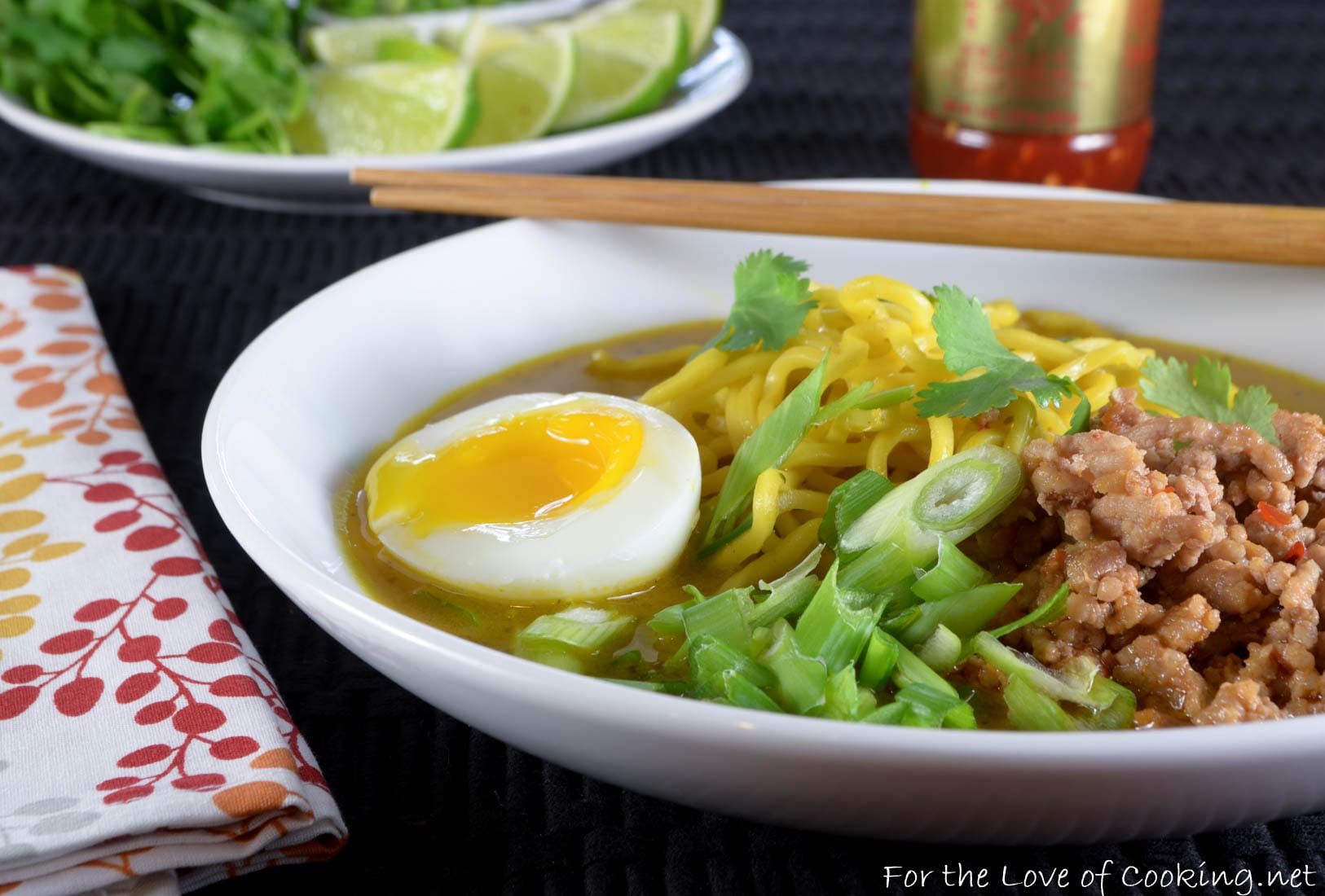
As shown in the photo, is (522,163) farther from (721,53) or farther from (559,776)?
(559,776)

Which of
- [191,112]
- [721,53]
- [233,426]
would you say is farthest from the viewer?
[721,53]

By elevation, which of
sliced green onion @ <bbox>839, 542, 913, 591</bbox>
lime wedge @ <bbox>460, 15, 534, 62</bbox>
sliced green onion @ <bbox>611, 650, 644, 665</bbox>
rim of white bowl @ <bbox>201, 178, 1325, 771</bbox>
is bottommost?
sliced green onion @ <bbox>611, 650, 644, 665</bbox>

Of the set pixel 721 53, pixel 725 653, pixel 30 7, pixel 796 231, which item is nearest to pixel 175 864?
pixel 725 653

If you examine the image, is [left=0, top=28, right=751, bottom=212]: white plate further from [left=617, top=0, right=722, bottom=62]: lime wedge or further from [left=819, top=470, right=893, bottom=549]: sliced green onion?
[left=819, top=470, right=893, bottom=549]: sliced green onion

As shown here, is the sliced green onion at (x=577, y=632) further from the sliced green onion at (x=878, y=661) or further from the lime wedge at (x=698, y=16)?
the lime wedge at (x=698, y=16)

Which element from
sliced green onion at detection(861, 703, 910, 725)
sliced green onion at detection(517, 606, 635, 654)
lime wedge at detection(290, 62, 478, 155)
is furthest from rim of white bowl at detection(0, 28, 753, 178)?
sliced green onion at detection(861, 703, 910, 725)

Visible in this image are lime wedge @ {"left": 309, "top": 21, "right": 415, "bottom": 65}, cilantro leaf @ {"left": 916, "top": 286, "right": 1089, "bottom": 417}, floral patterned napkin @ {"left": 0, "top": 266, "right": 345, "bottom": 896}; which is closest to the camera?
floral patterned napkin @ {"left": 0, "top": 266, "right": 345, "bottom": 896}

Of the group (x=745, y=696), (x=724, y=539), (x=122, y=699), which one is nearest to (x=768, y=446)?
(x=724, y=539)
